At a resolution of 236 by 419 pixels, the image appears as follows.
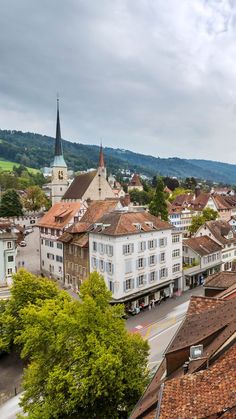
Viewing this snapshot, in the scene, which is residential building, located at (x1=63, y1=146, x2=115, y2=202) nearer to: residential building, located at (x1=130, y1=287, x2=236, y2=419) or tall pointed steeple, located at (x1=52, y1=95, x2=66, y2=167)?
tall pointed steeple, located at (x1=52, y1=95, x2=66, y2=167)

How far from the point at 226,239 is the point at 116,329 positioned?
47.5 metres

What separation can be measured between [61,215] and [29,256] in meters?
17.3

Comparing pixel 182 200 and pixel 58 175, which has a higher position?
pixel 58 175

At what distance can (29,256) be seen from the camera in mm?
72500

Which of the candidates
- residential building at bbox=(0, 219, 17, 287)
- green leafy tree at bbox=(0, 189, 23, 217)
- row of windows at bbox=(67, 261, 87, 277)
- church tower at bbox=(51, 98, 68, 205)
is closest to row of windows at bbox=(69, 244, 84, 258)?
row of windows at bbox=(67, 261, 87, 277)

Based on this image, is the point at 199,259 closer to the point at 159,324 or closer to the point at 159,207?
the point at 159,324

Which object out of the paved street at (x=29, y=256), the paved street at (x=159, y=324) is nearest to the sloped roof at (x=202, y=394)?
the paved street at (x=159, y=324)

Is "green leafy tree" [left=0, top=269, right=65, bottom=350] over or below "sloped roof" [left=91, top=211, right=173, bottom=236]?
below

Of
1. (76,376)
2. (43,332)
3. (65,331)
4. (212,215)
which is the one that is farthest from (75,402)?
(212,215)

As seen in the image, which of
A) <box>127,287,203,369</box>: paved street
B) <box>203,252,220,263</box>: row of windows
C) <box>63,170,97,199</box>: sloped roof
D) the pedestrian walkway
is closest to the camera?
<box>127,287,203,369</box>: paved street

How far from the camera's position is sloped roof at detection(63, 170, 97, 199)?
8600cm

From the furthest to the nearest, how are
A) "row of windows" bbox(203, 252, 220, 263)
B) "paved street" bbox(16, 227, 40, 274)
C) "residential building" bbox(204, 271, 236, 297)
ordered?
"paved street" bbox(16, 227, 40, 274), "row of windows" bbox(203, 252, 220, 263), "residential building" bbox(204, 271, 236, 297)

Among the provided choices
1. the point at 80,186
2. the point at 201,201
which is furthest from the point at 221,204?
the point at 80,186

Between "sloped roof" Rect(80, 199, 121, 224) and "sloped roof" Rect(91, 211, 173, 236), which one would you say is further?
"sloped roof" Rect(80, 199, 121, 224)
